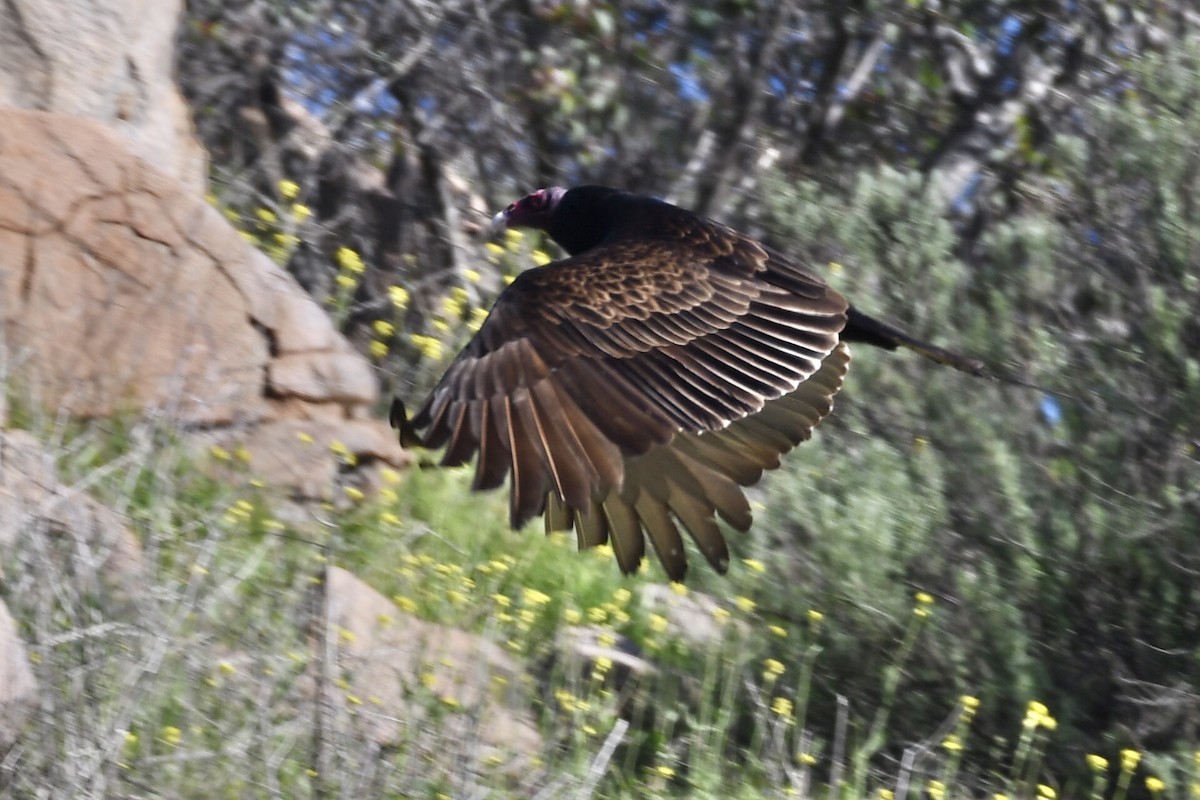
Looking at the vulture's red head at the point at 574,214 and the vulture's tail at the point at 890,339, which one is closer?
the vulture's tail at the point at 890,339

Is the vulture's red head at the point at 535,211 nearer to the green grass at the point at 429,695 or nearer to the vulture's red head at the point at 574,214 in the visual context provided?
the vulture's red head at the point at 574,214

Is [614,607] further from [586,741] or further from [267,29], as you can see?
[267,29]

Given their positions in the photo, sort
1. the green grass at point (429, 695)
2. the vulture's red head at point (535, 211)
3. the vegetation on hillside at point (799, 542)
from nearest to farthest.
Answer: the green grass at point (429, 695), the vegetation on hillside at point (799, 542), the vulture's red head at point (535, 211)

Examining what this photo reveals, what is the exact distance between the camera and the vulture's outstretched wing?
10.7ft

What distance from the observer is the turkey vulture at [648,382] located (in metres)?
3.27

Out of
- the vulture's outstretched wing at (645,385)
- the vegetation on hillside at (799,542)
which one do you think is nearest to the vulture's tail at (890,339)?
the vulture's outstretched wing at (645,385)

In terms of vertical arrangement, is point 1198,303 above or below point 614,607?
above

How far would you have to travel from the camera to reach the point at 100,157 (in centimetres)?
483

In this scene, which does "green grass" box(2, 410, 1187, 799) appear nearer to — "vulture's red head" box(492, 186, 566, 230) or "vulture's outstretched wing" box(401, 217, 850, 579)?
"vulture's outstretched wing" box(401, 217, 850, 579)

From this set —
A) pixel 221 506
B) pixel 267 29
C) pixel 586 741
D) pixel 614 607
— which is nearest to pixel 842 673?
pixel 614 607

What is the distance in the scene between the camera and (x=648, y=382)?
11.6 feet

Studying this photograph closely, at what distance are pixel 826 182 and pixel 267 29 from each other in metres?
1.98

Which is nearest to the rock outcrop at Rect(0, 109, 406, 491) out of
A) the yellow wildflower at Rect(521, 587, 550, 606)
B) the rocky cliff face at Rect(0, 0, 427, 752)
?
the rocky cliff face at Rect(0, 0, 427, 752)

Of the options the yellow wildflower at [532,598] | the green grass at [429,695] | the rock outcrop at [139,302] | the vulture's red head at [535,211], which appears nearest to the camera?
the green grass at [429,695]
